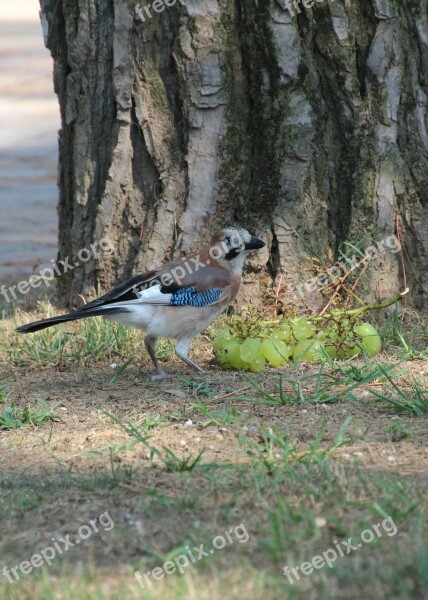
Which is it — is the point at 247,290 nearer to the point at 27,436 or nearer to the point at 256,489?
the point at 27,436

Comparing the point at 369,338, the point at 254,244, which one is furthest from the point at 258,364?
the point at 254,244

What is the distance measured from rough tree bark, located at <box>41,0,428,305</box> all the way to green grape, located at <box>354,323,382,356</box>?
2.04 ft

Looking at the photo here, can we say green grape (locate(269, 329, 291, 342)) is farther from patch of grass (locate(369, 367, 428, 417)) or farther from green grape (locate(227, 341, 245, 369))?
patch of grass (locate(369, 367, 428, 417))

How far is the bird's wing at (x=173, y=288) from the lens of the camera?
19.9 feet

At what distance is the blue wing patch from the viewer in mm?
6133

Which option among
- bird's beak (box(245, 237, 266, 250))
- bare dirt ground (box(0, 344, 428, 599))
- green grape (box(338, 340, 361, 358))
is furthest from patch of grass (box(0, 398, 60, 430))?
green grape (box(338, 340, 361, 358))

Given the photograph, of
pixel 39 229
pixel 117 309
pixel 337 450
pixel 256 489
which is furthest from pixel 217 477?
pixel 39 229

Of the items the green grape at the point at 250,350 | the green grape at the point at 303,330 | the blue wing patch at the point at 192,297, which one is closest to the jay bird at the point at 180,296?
the blue wing patch at the point at 192,297

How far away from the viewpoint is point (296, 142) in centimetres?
651

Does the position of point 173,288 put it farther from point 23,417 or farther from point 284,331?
point 23,417

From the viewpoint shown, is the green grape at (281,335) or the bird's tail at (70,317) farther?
the green grape at (281,335)

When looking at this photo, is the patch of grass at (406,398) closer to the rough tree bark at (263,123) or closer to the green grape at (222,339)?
the green grape at (222,339)

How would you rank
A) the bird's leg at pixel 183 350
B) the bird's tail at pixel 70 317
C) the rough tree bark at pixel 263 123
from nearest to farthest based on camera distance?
the bird's tail at pixel 70 317 < the bird's leg at pixel 183 350 < the rough tree bark at pixel 263 123

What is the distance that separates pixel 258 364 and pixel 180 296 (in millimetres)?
635
